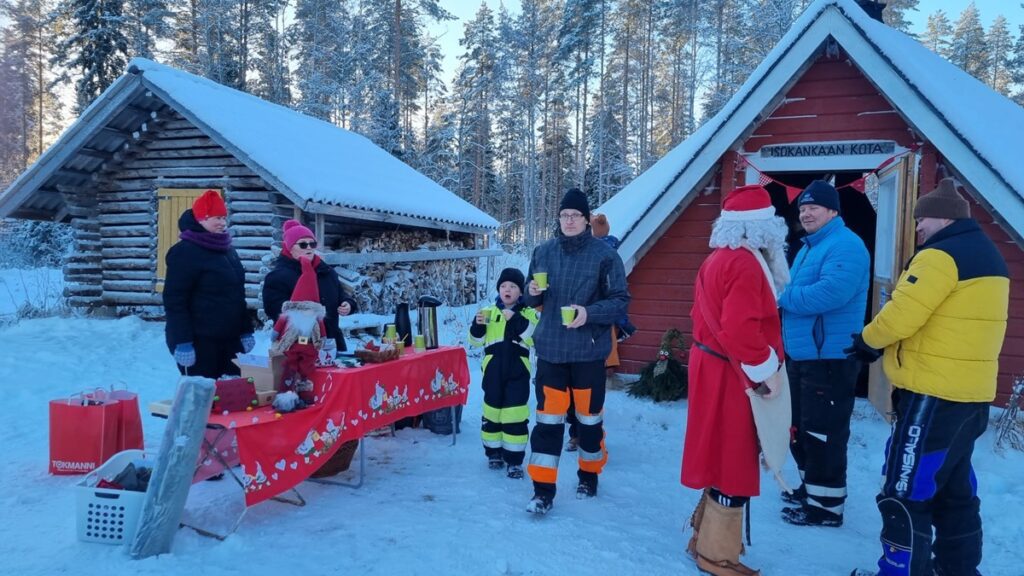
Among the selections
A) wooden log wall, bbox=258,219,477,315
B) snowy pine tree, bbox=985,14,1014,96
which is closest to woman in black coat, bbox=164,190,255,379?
wooden log wall, bbox=258,219,477,315

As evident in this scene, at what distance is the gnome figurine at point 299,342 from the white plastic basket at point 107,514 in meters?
1.02

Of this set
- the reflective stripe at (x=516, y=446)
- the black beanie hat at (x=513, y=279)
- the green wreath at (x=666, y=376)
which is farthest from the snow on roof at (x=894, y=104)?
the reflective stripe at (x=516, y=446)

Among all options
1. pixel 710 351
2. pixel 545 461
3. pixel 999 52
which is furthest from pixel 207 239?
pixel 999 52

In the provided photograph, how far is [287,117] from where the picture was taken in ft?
43.4

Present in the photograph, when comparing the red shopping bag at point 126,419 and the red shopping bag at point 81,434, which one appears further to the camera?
the red shopping bag at point 126,419

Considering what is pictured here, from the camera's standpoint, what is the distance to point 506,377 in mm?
4527

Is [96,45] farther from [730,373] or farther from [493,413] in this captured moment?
[730,373]

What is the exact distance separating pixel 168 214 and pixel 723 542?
11.0m

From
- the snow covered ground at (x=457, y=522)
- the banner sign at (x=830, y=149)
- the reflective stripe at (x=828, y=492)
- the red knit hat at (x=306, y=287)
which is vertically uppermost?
the banner sign at (x=830, y=149)

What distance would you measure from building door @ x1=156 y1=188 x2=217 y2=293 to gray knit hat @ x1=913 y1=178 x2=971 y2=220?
1099 cm

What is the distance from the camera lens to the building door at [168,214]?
10742mm

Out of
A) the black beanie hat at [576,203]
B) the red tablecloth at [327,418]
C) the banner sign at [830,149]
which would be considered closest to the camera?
the red tablecloth at [327,418]

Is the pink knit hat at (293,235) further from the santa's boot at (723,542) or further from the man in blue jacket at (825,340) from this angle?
the man in blue jacket at (825,340)

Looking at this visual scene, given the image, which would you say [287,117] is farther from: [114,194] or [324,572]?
[324,572]
